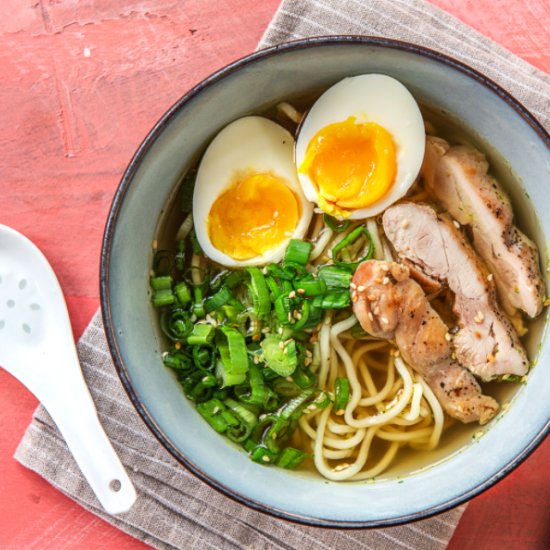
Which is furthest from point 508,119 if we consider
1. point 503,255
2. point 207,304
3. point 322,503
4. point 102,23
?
point 102,23

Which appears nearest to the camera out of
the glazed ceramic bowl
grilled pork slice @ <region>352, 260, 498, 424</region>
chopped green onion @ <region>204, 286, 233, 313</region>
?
the glazed ceramic bowl

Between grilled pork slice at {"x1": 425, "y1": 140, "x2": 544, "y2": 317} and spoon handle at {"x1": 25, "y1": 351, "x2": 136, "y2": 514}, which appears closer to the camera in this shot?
grilled pork slice at {"x1": 425, "y1": 140, "x2": 544, "y2": 317}

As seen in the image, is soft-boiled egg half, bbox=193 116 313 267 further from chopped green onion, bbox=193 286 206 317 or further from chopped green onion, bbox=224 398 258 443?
chopped green onion, bbox=224 398 258 443

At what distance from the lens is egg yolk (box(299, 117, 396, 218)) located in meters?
2.05

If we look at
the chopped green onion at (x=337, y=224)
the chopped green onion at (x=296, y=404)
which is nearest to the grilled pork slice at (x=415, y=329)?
the chopped green onion at (x=337, y=224)

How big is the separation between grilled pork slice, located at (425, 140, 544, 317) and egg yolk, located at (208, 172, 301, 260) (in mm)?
481

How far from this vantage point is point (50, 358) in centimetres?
225

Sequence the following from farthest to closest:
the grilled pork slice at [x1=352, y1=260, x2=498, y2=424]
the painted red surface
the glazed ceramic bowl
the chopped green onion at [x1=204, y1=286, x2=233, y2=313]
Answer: the painted red surface
the chopped green onion at [x1=204, y1=286, x2=233, y2=313]
the grilled pork slice at [x1=352, y1=260, x2=498, y2=424]
the glazed ceramic bowl

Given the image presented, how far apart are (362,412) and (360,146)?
86 centimetres

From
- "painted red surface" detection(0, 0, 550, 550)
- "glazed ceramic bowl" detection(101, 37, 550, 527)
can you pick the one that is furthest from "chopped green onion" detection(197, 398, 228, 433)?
"painted red surface" detection(0, 0, 550, 550)

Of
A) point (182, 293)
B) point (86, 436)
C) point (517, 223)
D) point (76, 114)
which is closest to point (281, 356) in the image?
point (182, 293)

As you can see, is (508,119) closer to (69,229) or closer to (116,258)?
(116,258)

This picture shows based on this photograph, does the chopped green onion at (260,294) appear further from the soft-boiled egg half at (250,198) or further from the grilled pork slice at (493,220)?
the grilled pork slice at (493,220)

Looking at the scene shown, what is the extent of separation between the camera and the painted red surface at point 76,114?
234cm
